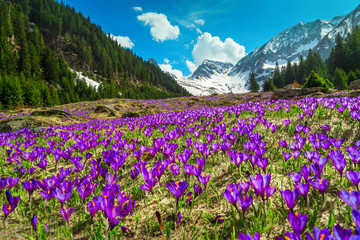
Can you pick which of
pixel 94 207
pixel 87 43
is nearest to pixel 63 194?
pixel 94 207

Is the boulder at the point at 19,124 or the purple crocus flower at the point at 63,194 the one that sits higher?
the boulder at the point at 19,124

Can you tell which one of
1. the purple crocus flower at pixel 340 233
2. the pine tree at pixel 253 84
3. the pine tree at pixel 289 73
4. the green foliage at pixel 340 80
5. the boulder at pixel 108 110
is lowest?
the purple crocus flower at pixel 340 233

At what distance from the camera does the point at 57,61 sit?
3103 inches

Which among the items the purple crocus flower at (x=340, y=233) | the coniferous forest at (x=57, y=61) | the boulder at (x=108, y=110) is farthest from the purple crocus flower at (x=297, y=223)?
the coniferous forest at (x=57, y=61)

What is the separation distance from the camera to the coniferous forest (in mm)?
48638

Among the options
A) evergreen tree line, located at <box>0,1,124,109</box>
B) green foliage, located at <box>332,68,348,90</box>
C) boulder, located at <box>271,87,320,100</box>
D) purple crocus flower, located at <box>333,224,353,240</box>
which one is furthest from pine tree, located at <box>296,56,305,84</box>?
purple crocus flower, located at <box>333,224,353,240</box>

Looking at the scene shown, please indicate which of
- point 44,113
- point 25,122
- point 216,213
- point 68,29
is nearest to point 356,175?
point 216,213

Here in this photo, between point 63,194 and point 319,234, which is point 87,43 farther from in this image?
point 319,234

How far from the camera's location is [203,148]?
9.05 feet

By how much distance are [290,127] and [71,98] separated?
226 ft

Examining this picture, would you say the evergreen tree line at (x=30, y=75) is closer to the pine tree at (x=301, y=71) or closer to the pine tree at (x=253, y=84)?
the pine tree at (x=253, y=84)

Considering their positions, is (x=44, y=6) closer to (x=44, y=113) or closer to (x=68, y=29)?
(x=68, y=29)

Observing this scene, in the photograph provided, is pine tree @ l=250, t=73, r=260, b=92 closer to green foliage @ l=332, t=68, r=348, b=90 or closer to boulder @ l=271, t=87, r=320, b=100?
green foliage @ l=332, t=68, r=348, b=90

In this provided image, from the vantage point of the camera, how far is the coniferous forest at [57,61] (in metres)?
48.6
